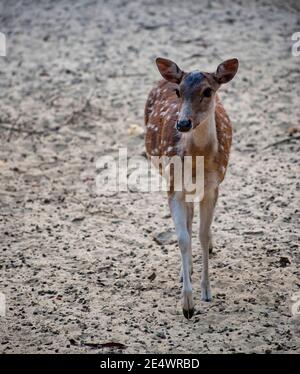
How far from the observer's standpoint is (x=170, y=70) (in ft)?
18.8

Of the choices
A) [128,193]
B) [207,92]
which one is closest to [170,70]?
[207,92]

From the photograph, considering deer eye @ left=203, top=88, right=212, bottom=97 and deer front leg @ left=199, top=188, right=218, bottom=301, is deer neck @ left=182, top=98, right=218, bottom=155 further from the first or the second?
deer front leg @ left=199, top=188, right=218, bottom=301

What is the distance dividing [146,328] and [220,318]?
0.52 metres

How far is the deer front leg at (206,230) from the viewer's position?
577cm

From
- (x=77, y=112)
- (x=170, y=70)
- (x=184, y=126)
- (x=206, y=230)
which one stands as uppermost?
(x=170, y=70)

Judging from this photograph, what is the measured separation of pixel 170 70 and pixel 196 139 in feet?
1.83

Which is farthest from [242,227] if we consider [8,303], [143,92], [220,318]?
[143,92]

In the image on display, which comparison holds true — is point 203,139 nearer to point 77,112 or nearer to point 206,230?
point 206,230

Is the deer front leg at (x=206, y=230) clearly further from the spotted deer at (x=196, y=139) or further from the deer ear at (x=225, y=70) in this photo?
the deer ear at (x=225, y=70)

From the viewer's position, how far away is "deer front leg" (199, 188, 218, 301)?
5.77 m

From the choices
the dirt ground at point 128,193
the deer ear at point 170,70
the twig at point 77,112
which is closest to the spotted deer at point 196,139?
the deer ear at point 170,70

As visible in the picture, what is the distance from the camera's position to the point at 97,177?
7.80m

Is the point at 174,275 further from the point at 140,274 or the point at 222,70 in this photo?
the point at 222,70

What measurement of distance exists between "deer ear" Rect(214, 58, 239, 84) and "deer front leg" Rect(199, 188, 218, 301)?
799mm
